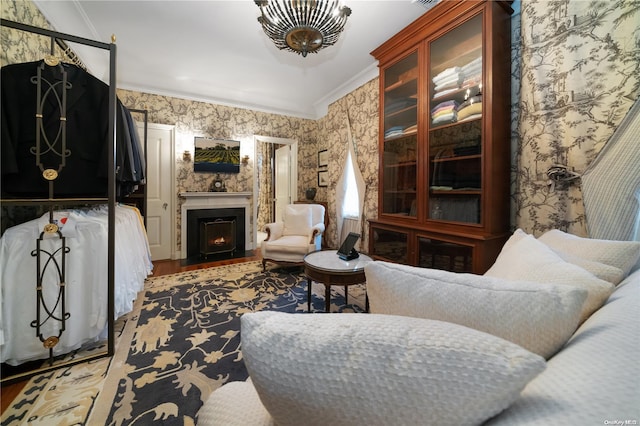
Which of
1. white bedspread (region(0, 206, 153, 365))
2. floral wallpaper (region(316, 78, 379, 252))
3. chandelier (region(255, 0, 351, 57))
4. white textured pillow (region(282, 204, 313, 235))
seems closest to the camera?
white bedspread (region(0, 206, 153, 365))

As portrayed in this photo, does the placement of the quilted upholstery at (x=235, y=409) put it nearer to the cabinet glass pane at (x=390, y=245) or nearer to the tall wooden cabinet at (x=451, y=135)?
the tall wooden cabinet at (x=451, y=135)

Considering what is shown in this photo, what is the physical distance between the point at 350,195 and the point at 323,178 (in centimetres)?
97

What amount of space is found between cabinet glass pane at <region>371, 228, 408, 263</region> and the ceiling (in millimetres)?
2189

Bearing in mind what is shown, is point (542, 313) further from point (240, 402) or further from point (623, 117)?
point (623, 117)

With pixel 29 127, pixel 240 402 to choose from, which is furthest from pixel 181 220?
pixel 240 402

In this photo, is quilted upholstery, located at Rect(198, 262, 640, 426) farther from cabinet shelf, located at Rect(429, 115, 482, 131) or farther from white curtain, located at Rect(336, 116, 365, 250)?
white curtain, located at Rect(336, 116, 365, 250)

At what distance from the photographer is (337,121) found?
13.9ft

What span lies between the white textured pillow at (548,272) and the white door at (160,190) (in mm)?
4396

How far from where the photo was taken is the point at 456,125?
200 centimetres

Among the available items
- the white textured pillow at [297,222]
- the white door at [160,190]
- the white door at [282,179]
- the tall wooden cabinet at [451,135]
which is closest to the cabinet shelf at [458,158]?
the tall wooden cabinet at [451,135]

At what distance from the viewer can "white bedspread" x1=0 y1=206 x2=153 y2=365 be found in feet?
4.52

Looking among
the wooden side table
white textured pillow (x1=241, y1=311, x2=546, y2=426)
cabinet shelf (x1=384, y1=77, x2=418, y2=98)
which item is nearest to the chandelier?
cabinet shelf (x1=384, y1=77, x2=418, y2=98)

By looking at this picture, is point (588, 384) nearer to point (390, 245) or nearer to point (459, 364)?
point (459, 364)

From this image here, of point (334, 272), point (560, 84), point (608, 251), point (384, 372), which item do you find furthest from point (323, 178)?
point (384, 372)
